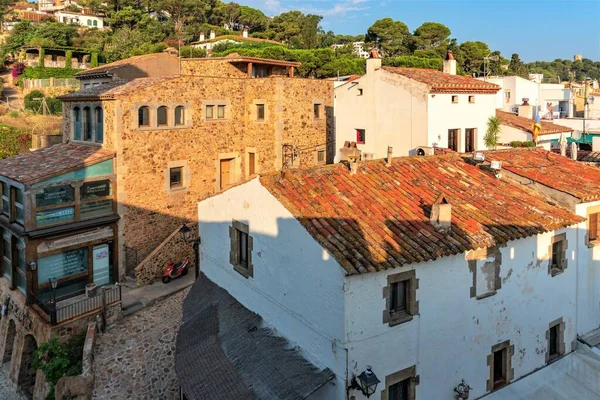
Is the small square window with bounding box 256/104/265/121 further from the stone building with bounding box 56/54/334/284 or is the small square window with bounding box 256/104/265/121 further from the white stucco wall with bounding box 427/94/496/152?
the white stucco wall with bounding box 427/94/496/152

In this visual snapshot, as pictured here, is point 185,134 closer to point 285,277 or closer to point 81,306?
point 81,306

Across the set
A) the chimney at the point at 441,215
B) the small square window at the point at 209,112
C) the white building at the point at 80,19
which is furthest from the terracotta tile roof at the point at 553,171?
the white building at the point at 80,19

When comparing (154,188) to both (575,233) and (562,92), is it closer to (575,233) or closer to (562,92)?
(575,233)

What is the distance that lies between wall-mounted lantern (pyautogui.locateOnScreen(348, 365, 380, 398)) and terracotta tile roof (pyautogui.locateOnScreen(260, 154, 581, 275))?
1991mm

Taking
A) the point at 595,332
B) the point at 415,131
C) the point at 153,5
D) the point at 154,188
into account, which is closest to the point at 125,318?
the point at 154,188

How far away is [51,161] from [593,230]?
69.4 feet

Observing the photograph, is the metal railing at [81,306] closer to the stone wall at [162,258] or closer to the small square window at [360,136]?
the stone wall at [162,258]

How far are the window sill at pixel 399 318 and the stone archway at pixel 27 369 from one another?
636 inches

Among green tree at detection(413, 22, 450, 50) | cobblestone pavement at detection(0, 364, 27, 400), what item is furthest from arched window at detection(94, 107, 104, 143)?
green tree at detection(413, 22, 450, 50)

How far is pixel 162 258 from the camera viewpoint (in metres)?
21.9

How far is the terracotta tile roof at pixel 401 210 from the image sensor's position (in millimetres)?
9844

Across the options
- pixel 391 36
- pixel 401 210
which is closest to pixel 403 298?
pixel 401 210

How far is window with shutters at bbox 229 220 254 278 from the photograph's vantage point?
1243 cm

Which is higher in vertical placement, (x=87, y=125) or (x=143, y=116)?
(x=143, y=116)
